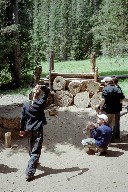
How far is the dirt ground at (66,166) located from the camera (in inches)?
312

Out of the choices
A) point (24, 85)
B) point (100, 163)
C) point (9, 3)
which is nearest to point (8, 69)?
point (24, 85)

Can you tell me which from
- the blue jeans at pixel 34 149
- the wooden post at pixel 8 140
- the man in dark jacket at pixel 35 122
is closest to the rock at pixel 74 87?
the wooden post at pixel 8 140

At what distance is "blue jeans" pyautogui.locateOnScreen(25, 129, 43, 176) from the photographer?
328 inches

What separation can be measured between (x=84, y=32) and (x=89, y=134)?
60.0m

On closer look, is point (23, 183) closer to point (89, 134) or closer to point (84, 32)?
point (89, 134)

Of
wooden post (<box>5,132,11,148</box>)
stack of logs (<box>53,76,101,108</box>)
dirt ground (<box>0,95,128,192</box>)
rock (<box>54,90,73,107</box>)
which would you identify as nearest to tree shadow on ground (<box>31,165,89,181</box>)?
dirt ground (<box>0,95,128,192</box>)

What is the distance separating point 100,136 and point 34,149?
2110mm

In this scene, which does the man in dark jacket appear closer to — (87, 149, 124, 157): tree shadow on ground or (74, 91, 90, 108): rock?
(87, 149, 124, 157): tree shadow on ground

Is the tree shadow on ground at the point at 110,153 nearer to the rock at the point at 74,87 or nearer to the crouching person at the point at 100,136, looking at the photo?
the crouching person at the point at 100,136

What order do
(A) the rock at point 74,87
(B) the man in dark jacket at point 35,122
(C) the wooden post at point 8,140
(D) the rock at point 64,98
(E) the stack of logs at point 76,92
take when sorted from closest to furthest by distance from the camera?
(B) the man in dark jacket at point 35,122 → (C) the wooden post at point 8,140 → (E) the stack of logs at point 76,92 → (A) the rock at point 74,87 → (D) the rock at point 64,98

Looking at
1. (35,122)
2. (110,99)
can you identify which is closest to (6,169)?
(35,122)

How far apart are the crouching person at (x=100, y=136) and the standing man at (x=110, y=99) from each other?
0.81 meters

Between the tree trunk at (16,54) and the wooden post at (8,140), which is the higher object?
the tree trunk at (16,54)

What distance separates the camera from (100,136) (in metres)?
9.59
